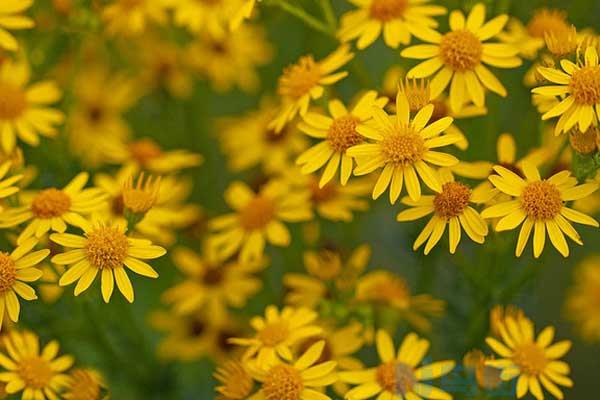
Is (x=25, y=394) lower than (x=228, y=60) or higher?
lower

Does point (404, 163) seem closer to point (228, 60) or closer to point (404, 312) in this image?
point (404, 312)

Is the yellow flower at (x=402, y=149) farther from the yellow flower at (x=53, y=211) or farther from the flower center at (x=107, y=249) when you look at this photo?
the yellow flower at (x=53, y=211)

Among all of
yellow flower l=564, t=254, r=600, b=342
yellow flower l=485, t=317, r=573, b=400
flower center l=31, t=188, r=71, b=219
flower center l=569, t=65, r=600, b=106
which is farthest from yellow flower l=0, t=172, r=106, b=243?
yellow flower l=564, t=254, r=600, b=342

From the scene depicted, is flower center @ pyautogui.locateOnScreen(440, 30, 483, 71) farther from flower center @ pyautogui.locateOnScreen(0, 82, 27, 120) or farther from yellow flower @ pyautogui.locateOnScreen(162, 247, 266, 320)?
flower center @ pyautogui.locateOnScreen(0, 82, 27, 120)

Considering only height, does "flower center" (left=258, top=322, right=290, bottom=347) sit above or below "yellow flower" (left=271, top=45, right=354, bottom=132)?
below

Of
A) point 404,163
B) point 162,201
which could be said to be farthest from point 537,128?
point 162,201

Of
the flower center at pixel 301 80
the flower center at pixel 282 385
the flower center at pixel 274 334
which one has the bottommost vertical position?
the flower center at pixel 282 385

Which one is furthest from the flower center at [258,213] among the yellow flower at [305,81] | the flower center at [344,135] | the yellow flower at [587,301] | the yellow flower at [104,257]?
the yellow flower at [587,301]
